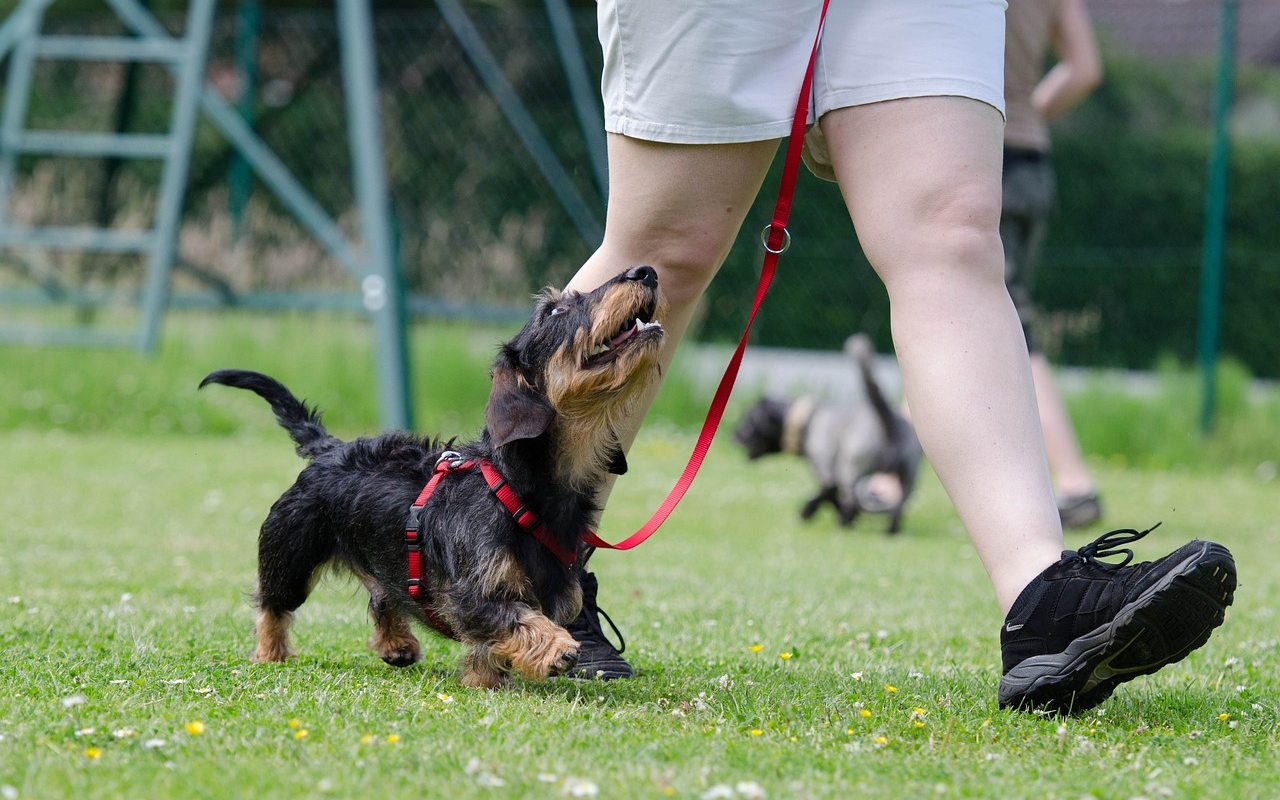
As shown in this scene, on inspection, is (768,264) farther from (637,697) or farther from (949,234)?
(637,697)

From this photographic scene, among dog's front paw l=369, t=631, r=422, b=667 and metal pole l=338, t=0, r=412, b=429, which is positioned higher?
metal pole l=338, t=0, r=412, b=429

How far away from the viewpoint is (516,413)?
11.0 ft

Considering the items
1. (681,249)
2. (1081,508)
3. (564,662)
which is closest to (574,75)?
(1081,508)

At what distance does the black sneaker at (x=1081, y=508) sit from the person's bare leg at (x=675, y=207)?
12.9 feet

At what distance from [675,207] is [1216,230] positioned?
27.4 ft

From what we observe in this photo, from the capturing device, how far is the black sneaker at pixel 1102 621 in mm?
2846

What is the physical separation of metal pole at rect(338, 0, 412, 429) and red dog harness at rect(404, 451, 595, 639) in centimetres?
608

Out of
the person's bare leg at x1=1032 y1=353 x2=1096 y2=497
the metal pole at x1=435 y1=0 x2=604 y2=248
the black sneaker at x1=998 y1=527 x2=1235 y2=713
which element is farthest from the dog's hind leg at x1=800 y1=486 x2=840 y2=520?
the metal pole at x1=435 y1=0 x2=604 y2=248

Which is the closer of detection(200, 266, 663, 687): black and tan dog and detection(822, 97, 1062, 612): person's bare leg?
detection(822, 97, 1062, 612): person's bare leg

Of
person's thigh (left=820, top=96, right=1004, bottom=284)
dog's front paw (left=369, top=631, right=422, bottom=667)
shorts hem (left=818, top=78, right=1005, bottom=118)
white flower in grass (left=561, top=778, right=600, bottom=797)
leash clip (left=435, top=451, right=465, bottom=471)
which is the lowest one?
dog's front paw (left=369, top=631, right=422, bottom=667)

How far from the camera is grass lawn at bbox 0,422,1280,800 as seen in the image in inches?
99.9

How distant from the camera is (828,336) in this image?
13.6 metres

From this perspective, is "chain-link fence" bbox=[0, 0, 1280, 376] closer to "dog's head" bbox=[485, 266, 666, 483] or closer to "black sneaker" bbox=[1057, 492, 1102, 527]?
"black sneaker" bbox=[1057, 492, 1102, 527]

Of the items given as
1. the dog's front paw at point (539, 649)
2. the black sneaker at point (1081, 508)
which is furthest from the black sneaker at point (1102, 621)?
the black sneaker at point (1081, 508)
